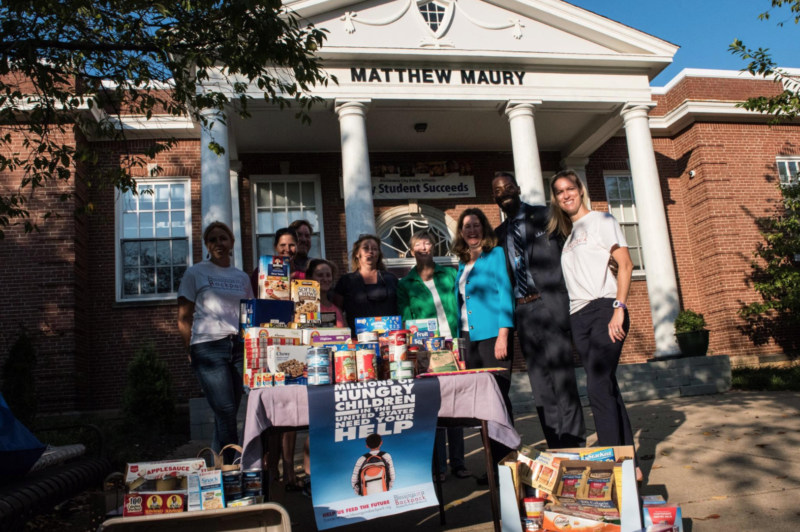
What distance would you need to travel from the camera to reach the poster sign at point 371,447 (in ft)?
9.70

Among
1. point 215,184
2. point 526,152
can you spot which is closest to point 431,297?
point 215,184

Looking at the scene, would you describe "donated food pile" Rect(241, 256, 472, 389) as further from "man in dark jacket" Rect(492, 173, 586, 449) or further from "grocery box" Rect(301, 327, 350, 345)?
"man in dark jacket" Rect(492, 173, 586, 449)

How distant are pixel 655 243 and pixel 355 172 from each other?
5.91 meters

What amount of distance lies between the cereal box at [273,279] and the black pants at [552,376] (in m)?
1.65

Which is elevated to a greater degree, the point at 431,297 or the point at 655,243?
the point at 655,243

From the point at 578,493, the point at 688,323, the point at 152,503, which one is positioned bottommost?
the point at 578,493

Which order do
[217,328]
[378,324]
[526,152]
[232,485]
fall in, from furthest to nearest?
[526,152], [217,328], [378,324], [232,485]

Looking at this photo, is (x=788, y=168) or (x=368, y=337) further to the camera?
(x=788, y=168)

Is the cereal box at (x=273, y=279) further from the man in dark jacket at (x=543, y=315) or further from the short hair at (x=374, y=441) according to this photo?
the man in dark jacket at (x=543, y=315)

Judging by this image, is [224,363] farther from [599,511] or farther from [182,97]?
[182,97]

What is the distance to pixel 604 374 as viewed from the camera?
12.0ft

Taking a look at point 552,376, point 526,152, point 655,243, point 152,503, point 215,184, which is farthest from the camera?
point 655,243

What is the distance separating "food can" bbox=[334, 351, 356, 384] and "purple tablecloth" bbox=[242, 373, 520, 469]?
0.22 metres

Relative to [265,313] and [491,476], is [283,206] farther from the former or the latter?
[491,476]
